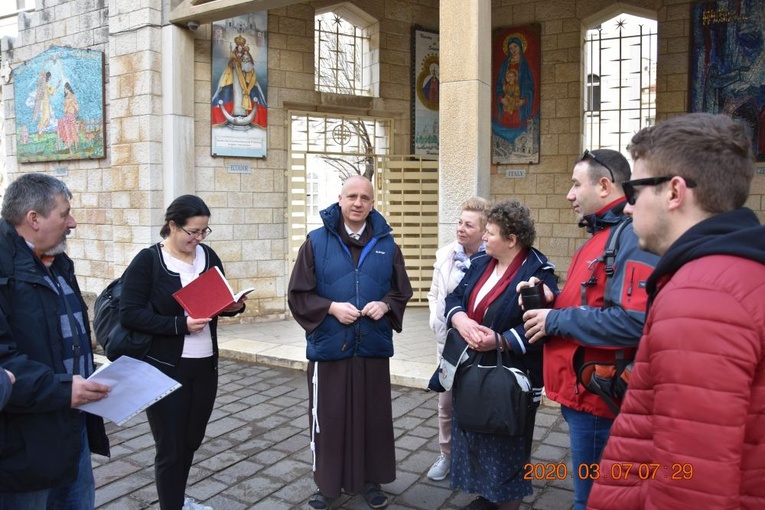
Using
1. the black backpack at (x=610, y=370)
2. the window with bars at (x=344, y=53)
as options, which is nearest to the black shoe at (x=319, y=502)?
the black backpack at (x=610, y=370)

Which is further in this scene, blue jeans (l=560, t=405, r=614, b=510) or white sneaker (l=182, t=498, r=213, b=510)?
white sneaker (l=182, t=498, r=213, b=510)

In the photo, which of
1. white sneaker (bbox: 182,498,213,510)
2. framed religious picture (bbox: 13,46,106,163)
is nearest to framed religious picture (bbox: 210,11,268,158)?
framed religious picture (bbox: 13,46,106,163)

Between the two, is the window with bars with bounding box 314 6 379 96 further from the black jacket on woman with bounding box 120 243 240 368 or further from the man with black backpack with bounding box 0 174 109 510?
the man with black backpack with bounding box 0 174 109 510

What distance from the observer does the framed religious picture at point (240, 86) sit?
28.5 ft

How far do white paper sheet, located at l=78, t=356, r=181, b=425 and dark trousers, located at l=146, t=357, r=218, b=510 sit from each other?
672 millimetres

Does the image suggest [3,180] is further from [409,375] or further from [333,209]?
[333,209]

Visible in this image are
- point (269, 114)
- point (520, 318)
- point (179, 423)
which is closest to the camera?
point (520, 318)

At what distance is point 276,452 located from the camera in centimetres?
448

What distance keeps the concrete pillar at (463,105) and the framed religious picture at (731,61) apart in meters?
4.87

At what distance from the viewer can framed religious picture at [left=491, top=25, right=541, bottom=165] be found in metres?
10.3

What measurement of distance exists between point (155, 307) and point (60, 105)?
26.3 feet

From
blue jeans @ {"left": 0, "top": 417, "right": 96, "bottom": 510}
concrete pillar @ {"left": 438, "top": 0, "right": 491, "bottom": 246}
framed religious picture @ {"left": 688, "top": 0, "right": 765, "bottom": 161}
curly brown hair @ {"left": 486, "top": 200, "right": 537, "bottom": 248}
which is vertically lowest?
blue jeans @ {"left": 0, "top": 417, "right": 96, "bottom": 510}

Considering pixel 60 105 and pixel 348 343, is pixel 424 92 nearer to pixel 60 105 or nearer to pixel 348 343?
pixel 60 105

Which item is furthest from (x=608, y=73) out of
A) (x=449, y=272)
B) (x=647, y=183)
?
(x=647, y=183)
